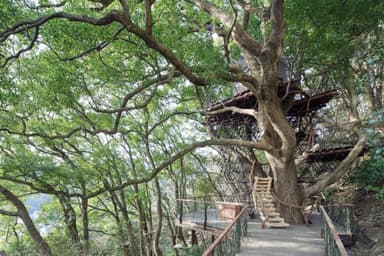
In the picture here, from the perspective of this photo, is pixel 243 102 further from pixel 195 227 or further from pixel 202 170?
pixel 202 170

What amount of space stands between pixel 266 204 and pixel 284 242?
203 centimetres

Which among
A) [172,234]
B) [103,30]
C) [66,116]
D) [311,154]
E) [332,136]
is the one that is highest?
[103,30]

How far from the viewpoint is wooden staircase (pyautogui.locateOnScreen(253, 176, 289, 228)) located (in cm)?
845

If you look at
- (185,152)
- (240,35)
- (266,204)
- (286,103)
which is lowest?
(266,204)

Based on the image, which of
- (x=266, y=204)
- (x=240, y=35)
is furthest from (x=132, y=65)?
(x=266, y=204)

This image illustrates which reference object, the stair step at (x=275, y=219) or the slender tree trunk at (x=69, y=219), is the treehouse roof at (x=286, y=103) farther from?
the slender tree trunk at (x=69, y=219)

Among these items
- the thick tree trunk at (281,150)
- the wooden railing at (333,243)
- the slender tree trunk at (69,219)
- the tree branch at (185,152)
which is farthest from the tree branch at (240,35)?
the slender tree trunk at (69,219)

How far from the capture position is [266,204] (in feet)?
29.2

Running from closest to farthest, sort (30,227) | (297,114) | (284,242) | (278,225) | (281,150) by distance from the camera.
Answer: (284,242), (278,225), (281,150), (30,227), (297,114)

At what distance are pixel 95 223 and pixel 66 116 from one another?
829 centimetres

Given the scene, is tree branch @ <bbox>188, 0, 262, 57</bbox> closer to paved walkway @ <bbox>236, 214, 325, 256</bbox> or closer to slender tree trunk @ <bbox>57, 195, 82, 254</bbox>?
paved walkway @ <bbox>236, 214, 325, 256</bbox>

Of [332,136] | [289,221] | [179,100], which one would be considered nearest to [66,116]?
[179,100]

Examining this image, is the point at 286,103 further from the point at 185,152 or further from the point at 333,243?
the point at 333,243

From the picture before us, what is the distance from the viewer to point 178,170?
18.3m
